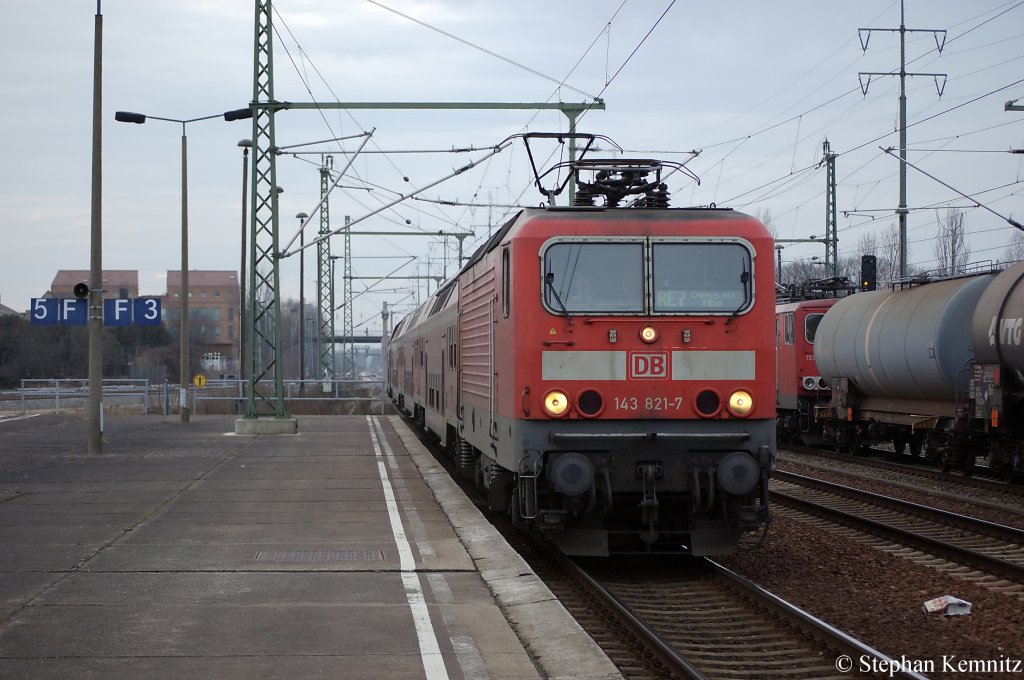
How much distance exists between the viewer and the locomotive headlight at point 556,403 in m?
9.37

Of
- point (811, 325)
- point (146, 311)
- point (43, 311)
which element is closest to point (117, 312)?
point (146, 311)

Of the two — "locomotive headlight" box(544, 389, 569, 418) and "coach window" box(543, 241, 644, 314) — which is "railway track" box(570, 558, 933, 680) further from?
"coach window" box(543, 241, 644, 314)

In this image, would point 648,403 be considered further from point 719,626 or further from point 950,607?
point 950,607

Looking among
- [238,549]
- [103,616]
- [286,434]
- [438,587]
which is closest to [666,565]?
[438,587]

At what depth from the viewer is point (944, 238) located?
62844 mm

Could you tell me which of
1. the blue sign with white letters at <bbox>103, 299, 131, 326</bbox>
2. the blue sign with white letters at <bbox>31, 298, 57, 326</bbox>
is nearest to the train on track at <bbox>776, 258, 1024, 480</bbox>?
the blue sign with white letters at <bbox>103, 299, 131, 326</bbox>

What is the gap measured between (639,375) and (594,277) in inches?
37.1

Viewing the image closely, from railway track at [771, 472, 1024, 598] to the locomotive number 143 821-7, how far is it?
301cm

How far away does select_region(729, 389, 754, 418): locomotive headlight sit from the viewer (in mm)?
9500

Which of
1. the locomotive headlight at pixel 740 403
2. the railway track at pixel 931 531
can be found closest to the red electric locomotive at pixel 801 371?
the railway track at pixel 931 531

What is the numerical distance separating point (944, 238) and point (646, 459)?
58.8 metres

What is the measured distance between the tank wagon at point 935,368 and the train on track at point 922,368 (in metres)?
0.02

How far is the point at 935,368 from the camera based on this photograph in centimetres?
1844

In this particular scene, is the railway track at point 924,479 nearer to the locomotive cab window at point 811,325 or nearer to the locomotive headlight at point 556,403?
the locomotive cab window at point 811,325
